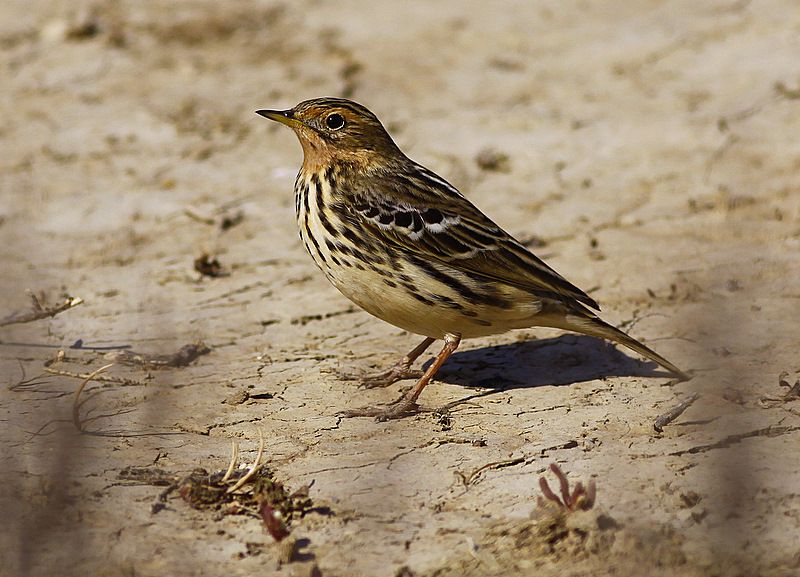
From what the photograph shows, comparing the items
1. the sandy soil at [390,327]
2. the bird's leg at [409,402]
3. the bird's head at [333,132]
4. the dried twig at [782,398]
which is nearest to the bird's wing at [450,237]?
the bird's head at [333,132]

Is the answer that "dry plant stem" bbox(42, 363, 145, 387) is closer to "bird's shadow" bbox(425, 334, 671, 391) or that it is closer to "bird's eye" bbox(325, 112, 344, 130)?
"bird's shadow" bbox(425, 334, 671, 391)

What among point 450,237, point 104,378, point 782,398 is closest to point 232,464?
point 104,378

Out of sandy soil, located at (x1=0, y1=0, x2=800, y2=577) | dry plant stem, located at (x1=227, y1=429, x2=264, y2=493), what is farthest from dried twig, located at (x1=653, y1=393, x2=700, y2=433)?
dry plant stem, located at (x1=227, y1=429, x2=264, y2=493)

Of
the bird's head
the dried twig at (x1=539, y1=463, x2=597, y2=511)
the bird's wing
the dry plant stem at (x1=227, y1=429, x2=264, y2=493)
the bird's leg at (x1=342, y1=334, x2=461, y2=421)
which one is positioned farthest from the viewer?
the bird's head

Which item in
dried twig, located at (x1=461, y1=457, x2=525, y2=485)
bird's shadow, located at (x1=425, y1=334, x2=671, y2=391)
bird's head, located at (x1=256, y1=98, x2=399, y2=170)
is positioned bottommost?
dried twig, located at (x1=461, y1=457, x2=525, y2=485)

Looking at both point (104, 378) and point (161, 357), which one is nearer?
point (104, 378)

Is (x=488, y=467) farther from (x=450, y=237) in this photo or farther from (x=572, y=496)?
(x=450, y=237)
